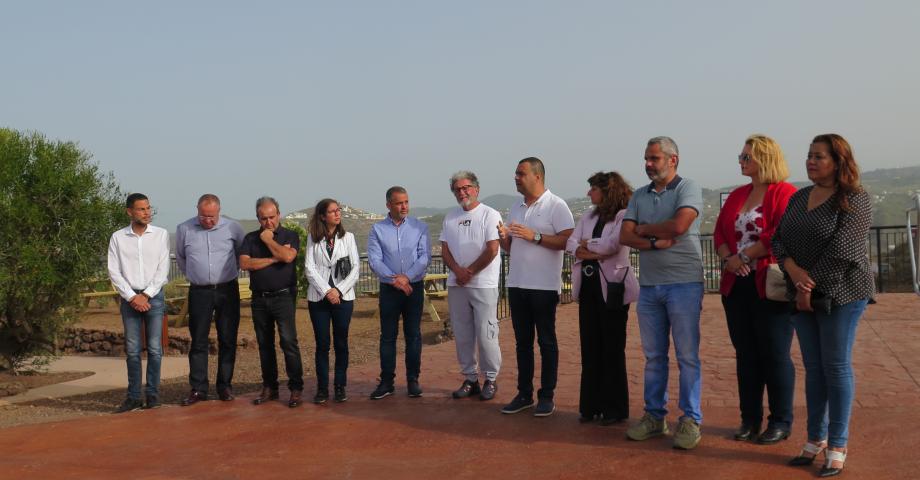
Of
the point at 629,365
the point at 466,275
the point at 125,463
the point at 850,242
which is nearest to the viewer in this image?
the point at 850,242

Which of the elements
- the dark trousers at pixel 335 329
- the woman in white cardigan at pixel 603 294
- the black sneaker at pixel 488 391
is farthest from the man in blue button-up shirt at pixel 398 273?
the woman in white cardigan at pixel 603 294

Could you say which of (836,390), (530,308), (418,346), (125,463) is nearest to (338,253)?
(418,346)

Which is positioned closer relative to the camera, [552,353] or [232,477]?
[232,477]

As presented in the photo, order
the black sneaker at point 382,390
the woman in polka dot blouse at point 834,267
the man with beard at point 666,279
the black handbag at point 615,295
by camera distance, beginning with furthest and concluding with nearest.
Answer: the black sneaker at point 382,390 → the black handbag at point 615,295 → the man with beard at point 666,279 → the woman in polka dot blouse at point 834,267

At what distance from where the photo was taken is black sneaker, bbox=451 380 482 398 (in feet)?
22.8

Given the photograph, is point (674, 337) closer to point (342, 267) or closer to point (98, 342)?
point (342, 267)

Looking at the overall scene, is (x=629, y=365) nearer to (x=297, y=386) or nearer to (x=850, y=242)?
(x=297, y=386)

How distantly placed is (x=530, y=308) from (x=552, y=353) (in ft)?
1.23

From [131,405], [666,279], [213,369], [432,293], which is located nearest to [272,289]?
[131,405]

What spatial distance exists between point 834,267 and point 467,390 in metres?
3.34

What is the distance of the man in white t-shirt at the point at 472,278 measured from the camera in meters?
6.73

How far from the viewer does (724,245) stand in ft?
17.1

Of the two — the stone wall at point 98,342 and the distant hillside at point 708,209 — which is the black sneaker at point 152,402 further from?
the stone wall at point 98,342

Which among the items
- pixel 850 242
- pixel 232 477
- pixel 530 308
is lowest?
pixel 232 477
